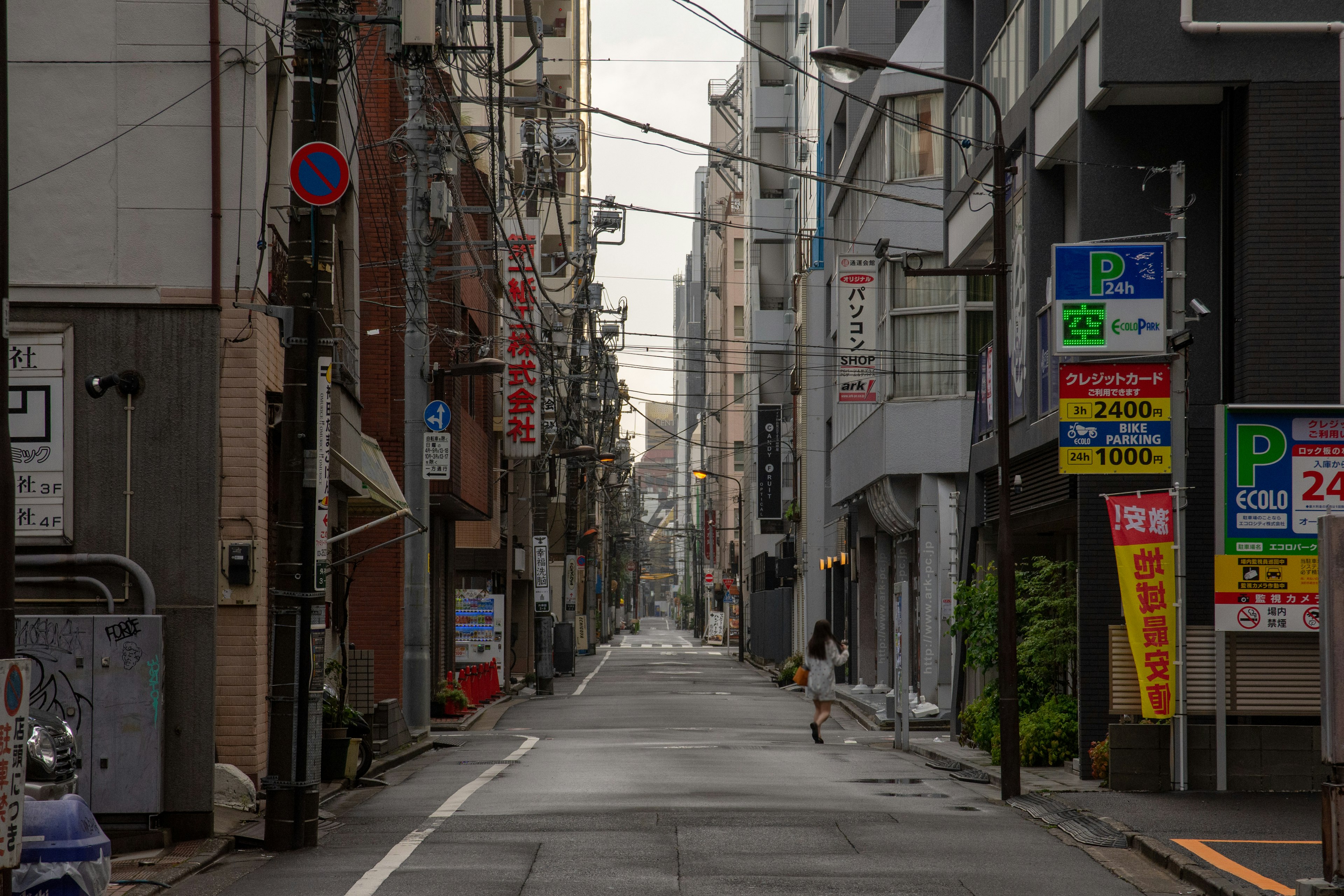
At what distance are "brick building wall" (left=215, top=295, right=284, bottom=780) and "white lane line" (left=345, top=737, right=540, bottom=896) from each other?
1.87 metres

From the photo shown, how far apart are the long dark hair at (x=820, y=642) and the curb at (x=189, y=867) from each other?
48.5 feet

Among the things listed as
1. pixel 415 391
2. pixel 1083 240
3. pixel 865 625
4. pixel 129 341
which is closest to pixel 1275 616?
pixel 1083 240

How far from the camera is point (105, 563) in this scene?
1305 centimetres

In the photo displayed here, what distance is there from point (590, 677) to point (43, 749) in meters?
43.0

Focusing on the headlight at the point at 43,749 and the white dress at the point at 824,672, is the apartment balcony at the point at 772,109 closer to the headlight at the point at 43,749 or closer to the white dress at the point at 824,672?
the white dress at the point at 824,672

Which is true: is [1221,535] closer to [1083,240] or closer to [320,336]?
[1083,240]

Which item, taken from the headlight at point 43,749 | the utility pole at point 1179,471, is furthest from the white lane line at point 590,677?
the headlight at point 43,749

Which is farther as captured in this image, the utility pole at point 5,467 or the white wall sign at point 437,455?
the white wall sign at point 437,455

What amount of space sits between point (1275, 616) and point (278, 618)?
32.9 ft

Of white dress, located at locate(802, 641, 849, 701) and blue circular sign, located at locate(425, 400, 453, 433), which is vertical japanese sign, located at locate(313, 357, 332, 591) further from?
white dress, located at locate(802, 641, 849, 701)

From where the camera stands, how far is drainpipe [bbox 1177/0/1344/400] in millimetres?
16297

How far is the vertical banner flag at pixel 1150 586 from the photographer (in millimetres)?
16500

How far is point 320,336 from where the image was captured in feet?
42.4

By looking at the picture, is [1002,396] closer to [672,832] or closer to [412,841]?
[672,832]
